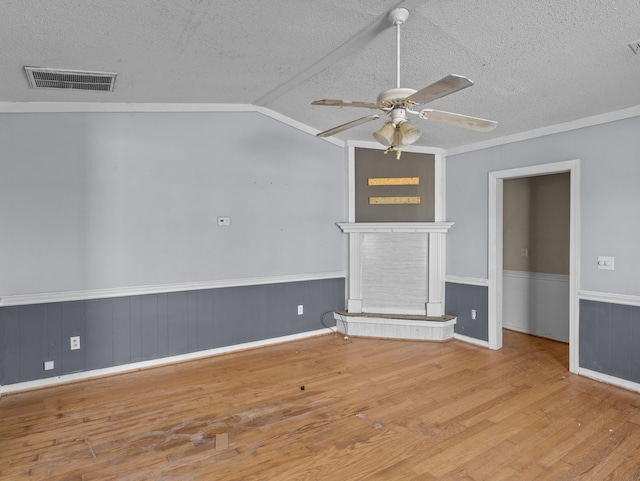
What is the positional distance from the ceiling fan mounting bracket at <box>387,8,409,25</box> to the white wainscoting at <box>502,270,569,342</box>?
3.95 m

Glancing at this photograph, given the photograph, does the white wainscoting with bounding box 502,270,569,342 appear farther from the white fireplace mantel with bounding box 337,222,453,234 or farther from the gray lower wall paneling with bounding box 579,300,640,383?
the white fireplace mantel with bounding box 337,222,453,234

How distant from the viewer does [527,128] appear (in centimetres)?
392

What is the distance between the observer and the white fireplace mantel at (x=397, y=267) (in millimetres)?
4785

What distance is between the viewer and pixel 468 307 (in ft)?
15.3

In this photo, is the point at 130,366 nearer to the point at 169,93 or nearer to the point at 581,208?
the point at 169,93

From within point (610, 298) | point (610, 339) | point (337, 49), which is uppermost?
point (337, 49)

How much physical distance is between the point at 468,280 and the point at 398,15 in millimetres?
3365

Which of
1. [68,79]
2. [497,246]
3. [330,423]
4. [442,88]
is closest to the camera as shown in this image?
[442,88]

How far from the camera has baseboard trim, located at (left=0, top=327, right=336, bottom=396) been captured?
3.26 metres

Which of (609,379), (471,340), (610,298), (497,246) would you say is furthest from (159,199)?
(609,379)

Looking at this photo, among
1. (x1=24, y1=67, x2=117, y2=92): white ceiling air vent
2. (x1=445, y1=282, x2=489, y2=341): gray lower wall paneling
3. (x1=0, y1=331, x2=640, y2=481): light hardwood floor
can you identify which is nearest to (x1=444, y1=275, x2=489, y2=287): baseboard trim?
(x1=445, y1=282, x2=489, y2=341): gray lower wall paneling

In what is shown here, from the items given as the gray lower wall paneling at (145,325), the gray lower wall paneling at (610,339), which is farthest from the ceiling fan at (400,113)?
the gray lower wall paneling at (145,325)

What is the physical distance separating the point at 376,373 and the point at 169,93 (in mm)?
3315

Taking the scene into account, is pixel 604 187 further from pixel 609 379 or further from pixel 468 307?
pixel 468 307
